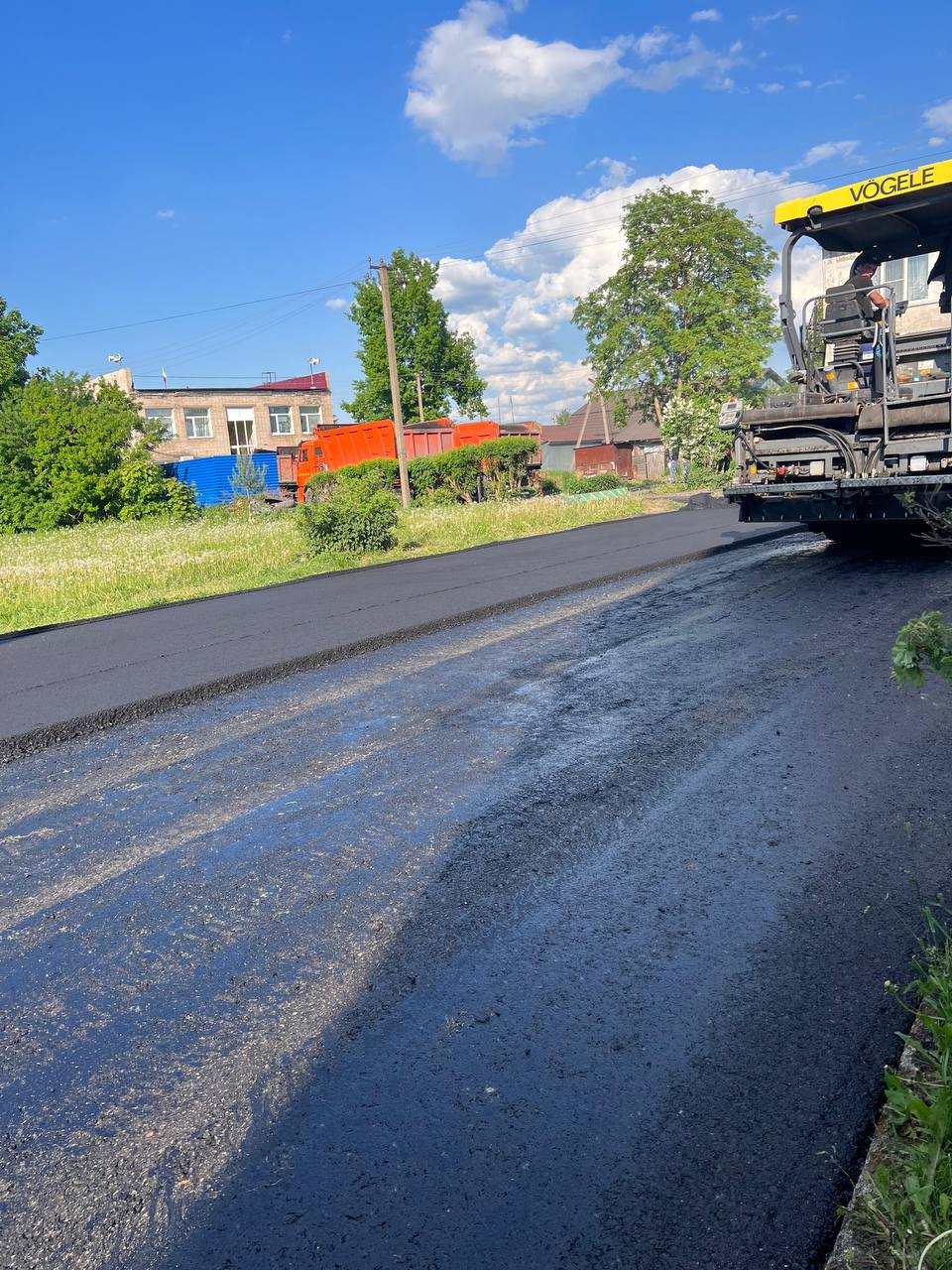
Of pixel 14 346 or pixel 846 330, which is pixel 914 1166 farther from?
pixel 14 346

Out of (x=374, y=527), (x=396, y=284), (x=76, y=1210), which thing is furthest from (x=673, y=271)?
(x=76, y=1210)

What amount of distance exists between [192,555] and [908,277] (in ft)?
43.5

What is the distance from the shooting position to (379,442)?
3528 cm

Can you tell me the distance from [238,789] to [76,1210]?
290 cm

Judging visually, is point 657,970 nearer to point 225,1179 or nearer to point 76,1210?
point 225,1179

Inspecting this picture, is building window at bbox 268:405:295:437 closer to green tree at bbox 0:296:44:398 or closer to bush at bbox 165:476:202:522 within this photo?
green tree at bbox 0:296:44:398

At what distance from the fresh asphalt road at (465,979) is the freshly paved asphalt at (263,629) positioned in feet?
3.98

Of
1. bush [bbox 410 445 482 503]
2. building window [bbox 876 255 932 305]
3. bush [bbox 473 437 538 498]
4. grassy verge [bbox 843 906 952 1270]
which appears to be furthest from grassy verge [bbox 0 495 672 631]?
grassy verge [bbox 843 906 952 1270]

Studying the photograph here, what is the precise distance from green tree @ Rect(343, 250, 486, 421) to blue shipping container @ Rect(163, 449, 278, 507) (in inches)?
618

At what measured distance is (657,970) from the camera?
310 centimetres

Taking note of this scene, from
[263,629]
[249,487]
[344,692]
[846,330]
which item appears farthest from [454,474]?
[344,692]

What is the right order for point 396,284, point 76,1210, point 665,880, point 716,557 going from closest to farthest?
point 76,1210 → point 665,880 → point 716,557 → point 396,284

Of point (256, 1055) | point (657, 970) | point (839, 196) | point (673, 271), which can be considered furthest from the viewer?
point (673, 271)

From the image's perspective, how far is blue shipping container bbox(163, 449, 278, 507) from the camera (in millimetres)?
42625
